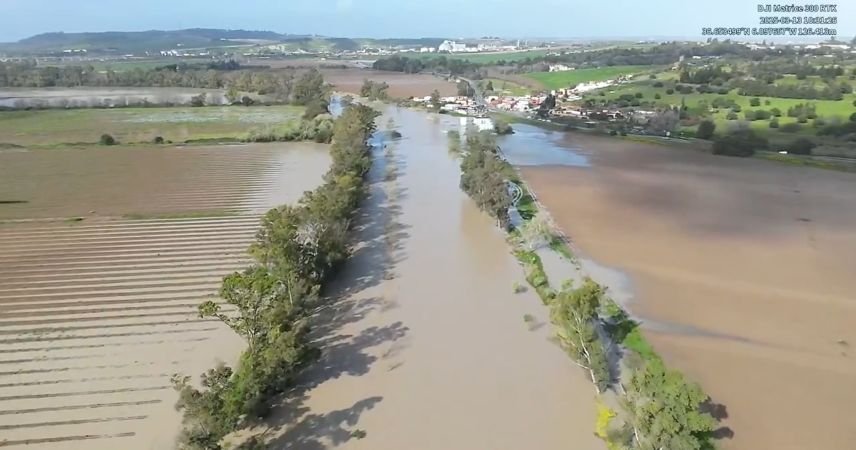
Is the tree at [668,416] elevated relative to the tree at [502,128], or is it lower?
lower

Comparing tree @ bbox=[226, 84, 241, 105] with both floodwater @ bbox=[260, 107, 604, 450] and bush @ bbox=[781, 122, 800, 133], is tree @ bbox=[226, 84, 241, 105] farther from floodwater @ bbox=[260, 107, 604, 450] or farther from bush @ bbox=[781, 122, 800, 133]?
bush @ bbox=[781, 122, 800, 133]

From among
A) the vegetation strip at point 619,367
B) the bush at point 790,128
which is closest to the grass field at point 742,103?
the bush at point 790,128

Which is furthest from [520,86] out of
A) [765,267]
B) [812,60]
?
[765,267]

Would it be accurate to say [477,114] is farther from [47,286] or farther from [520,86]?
[47,286]

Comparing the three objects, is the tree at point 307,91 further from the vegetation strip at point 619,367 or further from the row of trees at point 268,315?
the vegetation strip at point 619,367

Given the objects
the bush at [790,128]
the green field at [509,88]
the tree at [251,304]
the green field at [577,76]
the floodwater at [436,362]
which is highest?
the green field at [577,76]

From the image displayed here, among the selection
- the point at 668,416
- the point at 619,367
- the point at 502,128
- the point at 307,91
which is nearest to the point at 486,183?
the point at 619,367

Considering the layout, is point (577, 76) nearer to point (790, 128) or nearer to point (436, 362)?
point (790, 128)

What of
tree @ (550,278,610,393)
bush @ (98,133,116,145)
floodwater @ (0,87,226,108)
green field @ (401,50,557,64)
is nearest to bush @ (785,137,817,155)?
tree @ (550,278,610,393)
